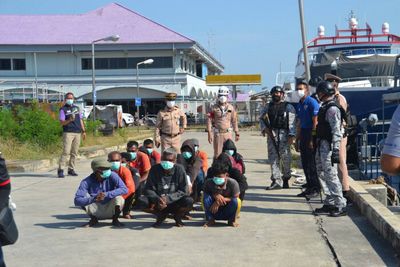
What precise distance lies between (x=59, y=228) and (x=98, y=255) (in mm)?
1619

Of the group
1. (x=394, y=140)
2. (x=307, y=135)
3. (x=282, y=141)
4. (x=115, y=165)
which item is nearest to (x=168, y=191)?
(x=115, y=165)

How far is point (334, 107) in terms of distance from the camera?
7613 mm

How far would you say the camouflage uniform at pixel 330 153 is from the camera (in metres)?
7.57

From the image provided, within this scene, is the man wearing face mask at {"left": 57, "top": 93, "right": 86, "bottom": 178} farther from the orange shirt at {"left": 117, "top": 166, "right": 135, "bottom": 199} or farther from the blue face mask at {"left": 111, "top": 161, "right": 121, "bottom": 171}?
the blue face mask at {"left": 111, "top": 161, "right": 121, "bottom": 171}

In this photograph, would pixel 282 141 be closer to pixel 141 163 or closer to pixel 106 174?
pixel 141 163

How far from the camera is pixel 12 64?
51844mm

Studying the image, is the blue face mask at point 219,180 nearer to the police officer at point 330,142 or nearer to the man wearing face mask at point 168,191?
the man wearing face mask at point 168,191

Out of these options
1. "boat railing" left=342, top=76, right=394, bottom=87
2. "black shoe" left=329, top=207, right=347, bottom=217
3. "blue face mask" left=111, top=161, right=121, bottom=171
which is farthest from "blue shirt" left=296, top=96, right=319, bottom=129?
"boat railing" left=342, top=76, right=394, bottom=87

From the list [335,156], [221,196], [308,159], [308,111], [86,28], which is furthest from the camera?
[86,28]

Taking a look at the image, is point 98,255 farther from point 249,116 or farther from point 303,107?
point 249,116

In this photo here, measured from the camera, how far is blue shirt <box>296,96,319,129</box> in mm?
9031

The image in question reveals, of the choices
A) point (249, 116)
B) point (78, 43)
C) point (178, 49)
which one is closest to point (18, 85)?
point (78, 43)

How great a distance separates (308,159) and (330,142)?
1.74m

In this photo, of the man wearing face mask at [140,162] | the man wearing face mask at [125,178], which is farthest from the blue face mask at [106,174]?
the man wearing face mask at [140,162]
